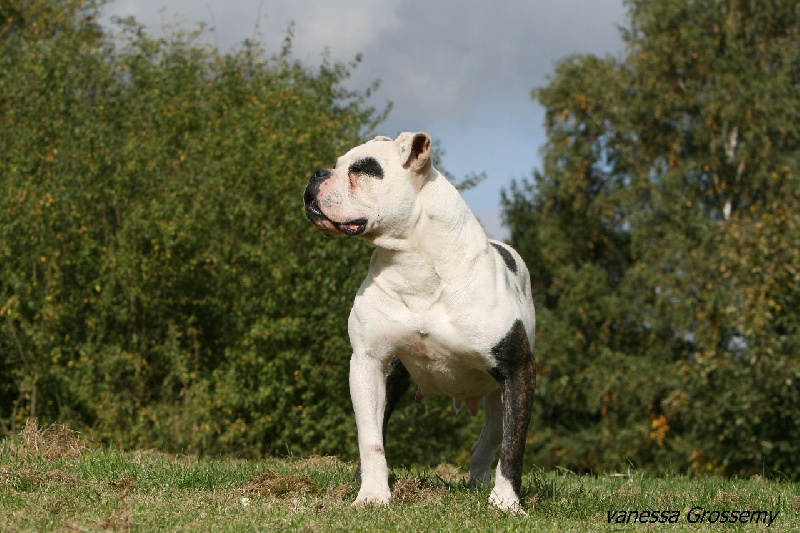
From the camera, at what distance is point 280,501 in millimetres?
6172

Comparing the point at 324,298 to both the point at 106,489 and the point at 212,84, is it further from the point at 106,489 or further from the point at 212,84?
the point at 106,489

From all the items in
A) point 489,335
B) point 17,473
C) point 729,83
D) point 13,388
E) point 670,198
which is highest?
point 729,83

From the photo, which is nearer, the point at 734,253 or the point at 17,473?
the point at 17,473

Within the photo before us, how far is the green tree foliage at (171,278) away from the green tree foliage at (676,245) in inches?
263

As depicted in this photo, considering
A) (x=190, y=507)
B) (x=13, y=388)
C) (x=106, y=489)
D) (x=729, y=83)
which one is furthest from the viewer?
(x=729, y=83)

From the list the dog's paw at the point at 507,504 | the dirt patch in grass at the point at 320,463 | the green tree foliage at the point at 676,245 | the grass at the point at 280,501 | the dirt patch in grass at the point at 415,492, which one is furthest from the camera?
the green tree foliage at the point at 676,245

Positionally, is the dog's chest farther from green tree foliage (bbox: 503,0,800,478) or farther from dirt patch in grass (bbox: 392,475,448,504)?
green tree foliage (bbox: 503,0,800,478)

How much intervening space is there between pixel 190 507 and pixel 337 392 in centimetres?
1470

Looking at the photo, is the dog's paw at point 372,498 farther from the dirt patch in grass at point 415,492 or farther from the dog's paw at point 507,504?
the dog's paw at point 507,504

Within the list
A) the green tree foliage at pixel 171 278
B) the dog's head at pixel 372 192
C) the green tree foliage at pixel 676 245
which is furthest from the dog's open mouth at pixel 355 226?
the green tree foliage at pixel 676 245

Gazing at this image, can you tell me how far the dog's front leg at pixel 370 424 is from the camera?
624 cm

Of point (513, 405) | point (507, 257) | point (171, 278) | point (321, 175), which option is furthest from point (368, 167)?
point (171, 278)

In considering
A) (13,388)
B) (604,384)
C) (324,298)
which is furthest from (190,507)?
(604,384)

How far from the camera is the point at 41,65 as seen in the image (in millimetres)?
22359
